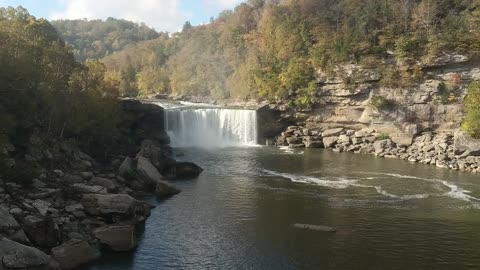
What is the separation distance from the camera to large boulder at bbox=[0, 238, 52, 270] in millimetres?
18188

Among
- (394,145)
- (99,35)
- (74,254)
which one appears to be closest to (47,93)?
(74,254)

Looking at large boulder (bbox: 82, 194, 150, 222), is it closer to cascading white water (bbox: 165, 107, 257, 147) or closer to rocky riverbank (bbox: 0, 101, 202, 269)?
rocky riverbank (bbox: 0, 101, 202, 269)

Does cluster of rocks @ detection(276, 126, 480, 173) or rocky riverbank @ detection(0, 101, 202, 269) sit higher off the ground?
cluster of rocks @ detection(276, 126, 480, 173)

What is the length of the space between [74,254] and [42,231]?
76.2 inches

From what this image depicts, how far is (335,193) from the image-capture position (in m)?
34.0

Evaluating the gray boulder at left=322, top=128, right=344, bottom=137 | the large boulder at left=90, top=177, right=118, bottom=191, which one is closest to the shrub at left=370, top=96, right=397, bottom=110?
the gray boulder at left=322, top=128, right=344, bottom=137

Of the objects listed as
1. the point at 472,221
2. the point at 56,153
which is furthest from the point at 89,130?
the point at 472,221

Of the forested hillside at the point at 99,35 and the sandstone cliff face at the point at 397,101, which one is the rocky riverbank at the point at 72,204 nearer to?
the sandstone cliff face at the point at 397,101

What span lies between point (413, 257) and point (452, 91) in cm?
3540

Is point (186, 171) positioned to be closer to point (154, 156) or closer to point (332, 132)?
point (154, 156)

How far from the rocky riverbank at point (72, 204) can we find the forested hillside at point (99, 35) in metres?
105

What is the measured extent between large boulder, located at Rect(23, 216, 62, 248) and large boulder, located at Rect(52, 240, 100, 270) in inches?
28.2

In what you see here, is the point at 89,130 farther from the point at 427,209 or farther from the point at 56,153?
the point at 427,209

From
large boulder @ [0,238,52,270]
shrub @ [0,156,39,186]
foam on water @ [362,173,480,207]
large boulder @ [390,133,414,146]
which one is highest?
large boulder @ [390,133,414,146]
